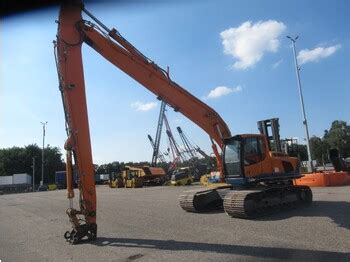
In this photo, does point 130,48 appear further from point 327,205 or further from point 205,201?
point 327,205

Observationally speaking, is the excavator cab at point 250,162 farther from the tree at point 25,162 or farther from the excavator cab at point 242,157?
the tree at point 25,162

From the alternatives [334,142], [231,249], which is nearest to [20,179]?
[334,142]

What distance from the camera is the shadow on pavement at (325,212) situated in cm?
1283

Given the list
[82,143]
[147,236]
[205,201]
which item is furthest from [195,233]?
[205,201]

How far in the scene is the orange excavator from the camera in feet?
40.7

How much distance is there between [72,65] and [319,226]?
8176mm

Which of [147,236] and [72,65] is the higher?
[72,65]

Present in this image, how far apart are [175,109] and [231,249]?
8.11 meters

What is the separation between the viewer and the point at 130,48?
15711 millimetres

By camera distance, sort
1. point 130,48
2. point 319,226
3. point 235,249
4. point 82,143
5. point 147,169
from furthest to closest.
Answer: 1. point 147,169
2. point 130,48
3. point 82,143
4. point 319,226
5. point 235,249

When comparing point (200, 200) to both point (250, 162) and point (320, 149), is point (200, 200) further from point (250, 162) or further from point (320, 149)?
point (320, 149)

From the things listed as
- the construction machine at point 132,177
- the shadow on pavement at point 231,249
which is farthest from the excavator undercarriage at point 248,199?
the construction machine at point 132,177

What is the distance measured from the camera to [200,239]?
11125 mm

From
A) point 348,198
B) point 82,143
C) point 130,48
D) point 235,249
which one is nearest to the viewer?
point 235,249
